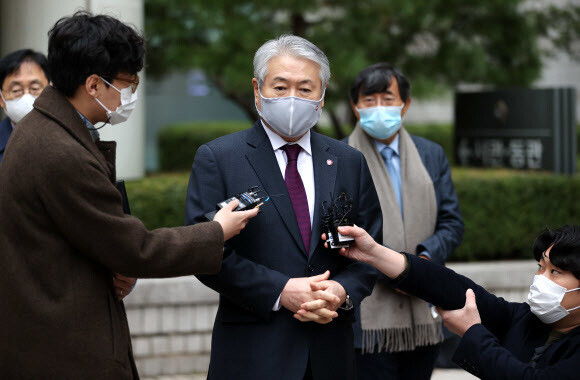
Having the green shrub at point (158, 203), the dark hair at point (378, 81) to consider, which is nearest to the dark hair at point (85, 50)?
the dark hair at point (378, 81)

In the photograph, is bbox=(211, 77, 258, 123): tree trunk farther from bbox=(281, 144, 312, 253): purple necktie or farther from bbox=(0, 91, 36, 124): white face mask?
bbox=(281, 144, 312, 253): purple necktie

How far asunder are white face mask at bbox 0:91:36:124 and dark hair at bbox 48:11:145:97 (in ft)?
5.01

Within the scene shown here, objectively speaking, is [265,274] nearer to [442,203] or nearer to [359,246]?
[359,246]

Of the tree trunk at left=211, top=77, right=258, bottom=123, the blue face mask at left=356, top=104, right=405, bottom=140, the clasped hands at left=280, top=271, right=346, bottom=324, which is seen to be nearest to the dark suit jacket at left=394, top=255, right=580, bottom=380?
the clasped hands at left=280, top=271, right=346, bottom=324

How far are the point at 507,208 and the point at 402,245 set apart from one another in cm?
290

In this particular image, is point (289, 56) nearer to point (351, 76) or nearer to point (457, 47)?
point (351, 76)

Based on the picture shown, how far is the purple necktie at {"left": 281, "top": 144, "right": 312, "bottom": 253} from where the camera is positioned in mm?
2629

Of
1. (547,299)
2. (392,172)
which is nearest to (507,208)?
(392,172)

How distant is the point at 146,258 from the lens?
220 cm

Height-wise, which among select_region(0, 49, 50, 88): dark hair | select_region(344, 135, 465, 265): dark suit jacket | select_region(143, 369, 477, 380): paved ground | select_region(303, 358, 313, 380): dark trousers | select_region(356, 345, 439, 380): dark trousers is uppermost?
select_region(0, 49, 50, 88): dark hair

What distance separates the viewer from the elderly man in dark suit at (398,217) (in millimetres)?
3674

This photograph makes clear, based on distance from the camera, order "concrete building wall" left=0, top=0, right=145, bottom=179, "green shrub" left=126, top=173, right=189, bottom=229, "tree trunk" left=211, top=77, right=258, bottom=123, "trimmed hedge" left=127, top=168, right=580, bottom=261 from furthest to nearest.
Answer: "tree trunk" left=211, top=77, right=258, bottom=123, "trimmed hedge" left=127, top=168, right=580, bottom=261, "concrete building wall" left=0, top=0, right=145, bottom=179, "green shrub" left=126, top=173, right=189, bottom=229

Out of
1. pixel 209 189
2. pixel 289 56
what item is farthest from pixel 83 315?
pixel 289 56

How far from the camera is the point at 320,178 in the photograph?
8.81ft
